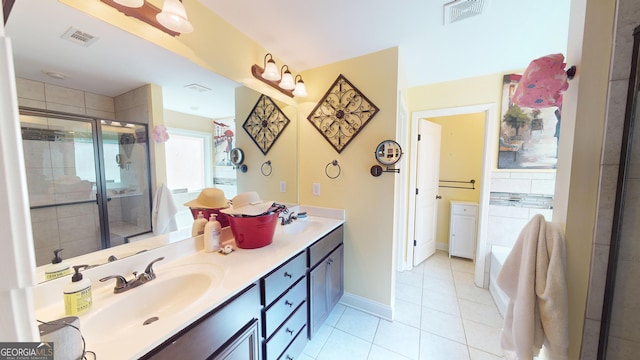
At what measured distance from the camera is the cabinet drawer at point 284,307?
118 centimetres

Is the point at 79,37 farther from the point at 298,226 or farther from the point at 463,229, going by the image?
the point at 463,229

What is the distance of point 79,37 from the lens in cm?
94

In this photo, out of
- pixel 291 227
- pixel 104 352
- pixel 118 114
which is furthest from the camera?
pixel 291 227

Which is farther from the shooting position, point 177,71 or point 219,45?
point 219,45

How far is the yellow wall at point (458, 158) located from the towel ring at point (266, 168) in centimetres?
265

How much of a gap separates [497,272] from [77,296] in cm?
301

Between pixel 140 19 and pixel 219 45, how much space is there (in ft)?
1.53

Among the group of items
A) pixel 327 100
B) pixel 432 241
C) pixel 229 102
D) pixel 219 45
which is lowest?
pixel 432 241

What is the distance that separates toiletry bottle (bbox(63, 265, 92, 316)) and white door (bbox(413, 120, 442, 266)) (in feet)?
9.55

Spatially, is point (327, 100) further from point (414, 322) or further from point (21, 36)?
point (414, 322)

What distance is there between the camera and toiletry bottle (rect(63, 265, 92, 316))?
0.78 m

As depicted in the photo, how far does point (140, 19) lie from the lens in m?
1.09

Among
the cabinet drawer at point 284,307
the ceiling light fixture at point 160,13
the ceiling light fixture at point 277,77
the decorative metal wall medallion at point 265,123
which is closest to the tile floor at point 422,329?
the cabinet drawer at point 284,307

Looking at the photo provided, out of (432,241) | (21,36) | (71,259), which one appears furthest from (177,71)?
(432,241)
